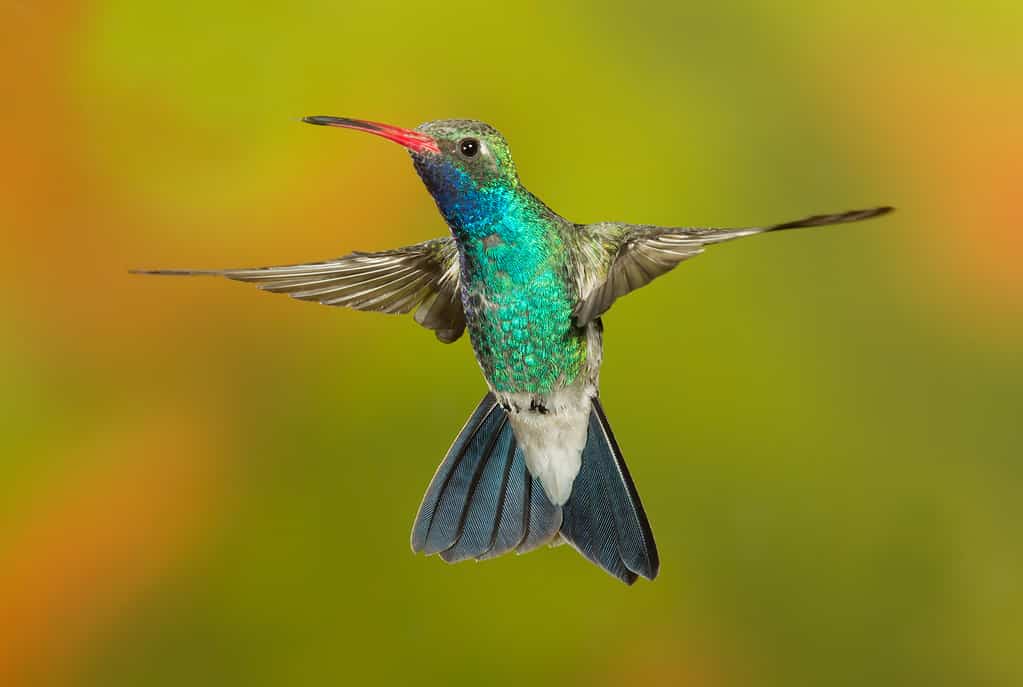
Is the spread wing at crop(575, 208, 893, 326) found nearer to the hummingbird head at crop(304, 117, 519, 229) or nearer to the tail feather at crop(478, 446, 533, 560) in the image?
the hummingbird head at crop(304, 117, 519, 229)

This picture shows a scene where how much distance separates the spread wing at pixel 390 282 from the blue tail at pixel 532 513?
0.11 metres

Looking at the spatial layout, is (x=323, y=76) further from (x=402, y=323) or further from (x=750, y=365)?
(x=750, y=365)

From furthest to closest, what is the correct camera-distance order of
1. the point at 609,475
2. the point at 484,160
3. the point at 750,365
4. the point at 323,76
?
the point at 750,365
the point at 323,76
the point at 609,475
the point at 484,160

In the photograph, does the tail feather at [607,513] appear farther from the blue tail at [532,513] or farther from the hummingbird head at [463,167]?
the hummingbird head at [463,167]

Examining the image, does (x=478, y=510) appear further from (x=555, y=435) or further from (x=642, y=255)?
(x=642, y=255)

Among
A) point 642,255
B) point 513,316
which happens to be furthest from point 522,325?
point 642,255

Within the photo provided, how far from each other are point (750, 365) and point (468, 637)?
1.98 feet

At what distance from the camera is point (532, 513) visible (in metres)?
1.03

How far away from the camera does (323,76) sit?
72.8 inches


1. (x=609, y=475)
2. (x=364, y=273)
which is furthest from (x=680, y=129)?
(x=364, y=273)

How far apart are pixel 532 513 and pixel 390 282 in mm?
238

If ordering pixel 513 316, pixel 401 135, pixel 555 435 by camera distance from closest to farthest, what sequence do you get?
pixel 401 135
pixel 513 316
pixel 555 435

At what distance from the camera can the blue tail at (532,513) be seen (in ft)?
3.29

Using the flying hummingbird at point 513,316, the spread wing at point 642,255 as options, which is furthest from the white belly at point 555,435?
the spread wing at point 642,255
